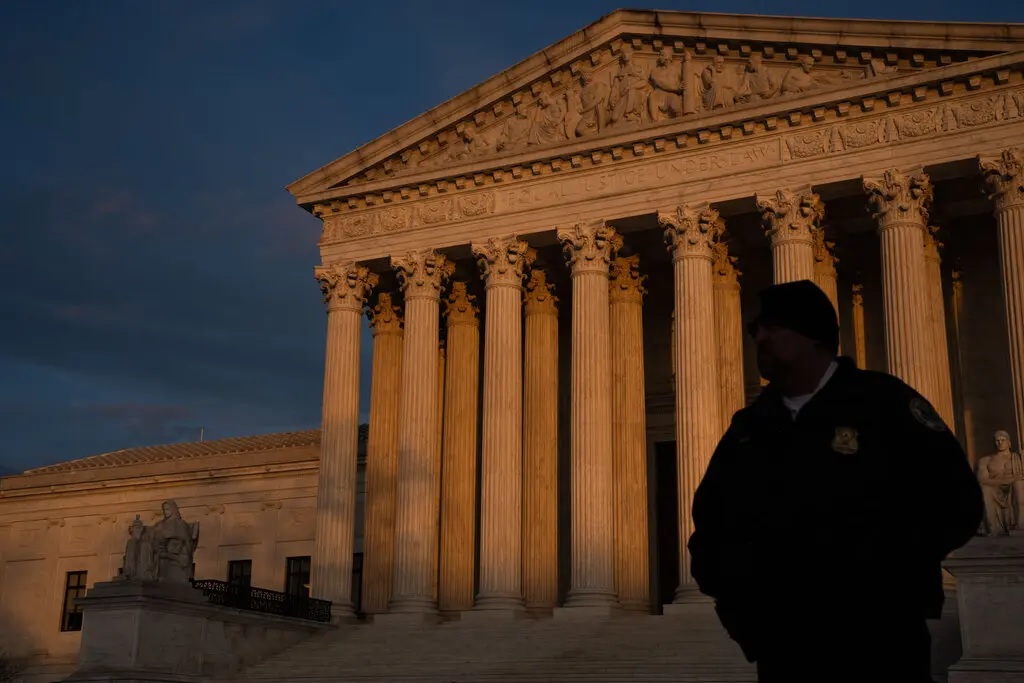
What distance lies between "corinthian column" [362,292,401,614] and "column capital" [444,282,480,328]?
1.89 meters

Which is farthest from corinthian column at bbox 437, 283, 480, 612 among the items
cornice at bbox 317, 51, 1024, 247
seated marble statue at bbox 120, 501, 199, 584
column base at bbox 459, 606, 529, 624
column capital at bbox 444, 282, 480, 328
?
seated marble statue at bbox 120, 501, 199, 584

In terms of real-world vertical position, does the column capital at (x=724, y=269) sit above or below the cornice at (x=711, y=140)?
below

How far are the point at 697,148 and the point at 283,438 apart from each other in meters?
29.1

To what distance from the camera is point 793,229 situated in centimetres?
3303

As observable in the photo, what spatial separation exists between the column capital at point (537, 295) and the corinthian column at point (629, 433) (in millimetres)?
2198

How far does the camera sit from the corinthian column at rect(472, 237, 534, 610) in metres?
35.2

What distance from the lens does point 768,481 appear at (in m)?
4.37

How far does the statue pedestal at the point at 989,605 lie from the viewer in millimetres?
22359

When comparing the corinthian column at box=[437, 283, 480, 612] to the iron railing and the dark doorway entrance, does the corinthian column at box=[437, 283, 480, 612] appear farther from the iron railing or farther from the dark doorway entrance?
the dark doorway entrance

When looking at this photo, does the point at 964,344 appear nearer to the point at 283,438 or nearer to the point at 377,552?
the point at 377,552

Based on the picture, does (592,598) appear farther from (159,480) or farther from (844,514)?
(844,514)

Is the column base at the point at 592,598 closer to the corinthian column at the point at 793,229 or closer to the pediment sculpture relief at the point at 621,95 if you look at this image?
the corinthian column at the point at 793,229

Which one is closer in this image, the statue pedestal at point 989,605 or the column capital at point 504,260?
the statue pedestal at point 989,605

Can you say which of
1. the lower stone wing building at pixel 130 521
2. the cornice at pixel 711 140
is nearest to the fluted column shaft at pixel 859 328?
the cornice at pixel 711 140
